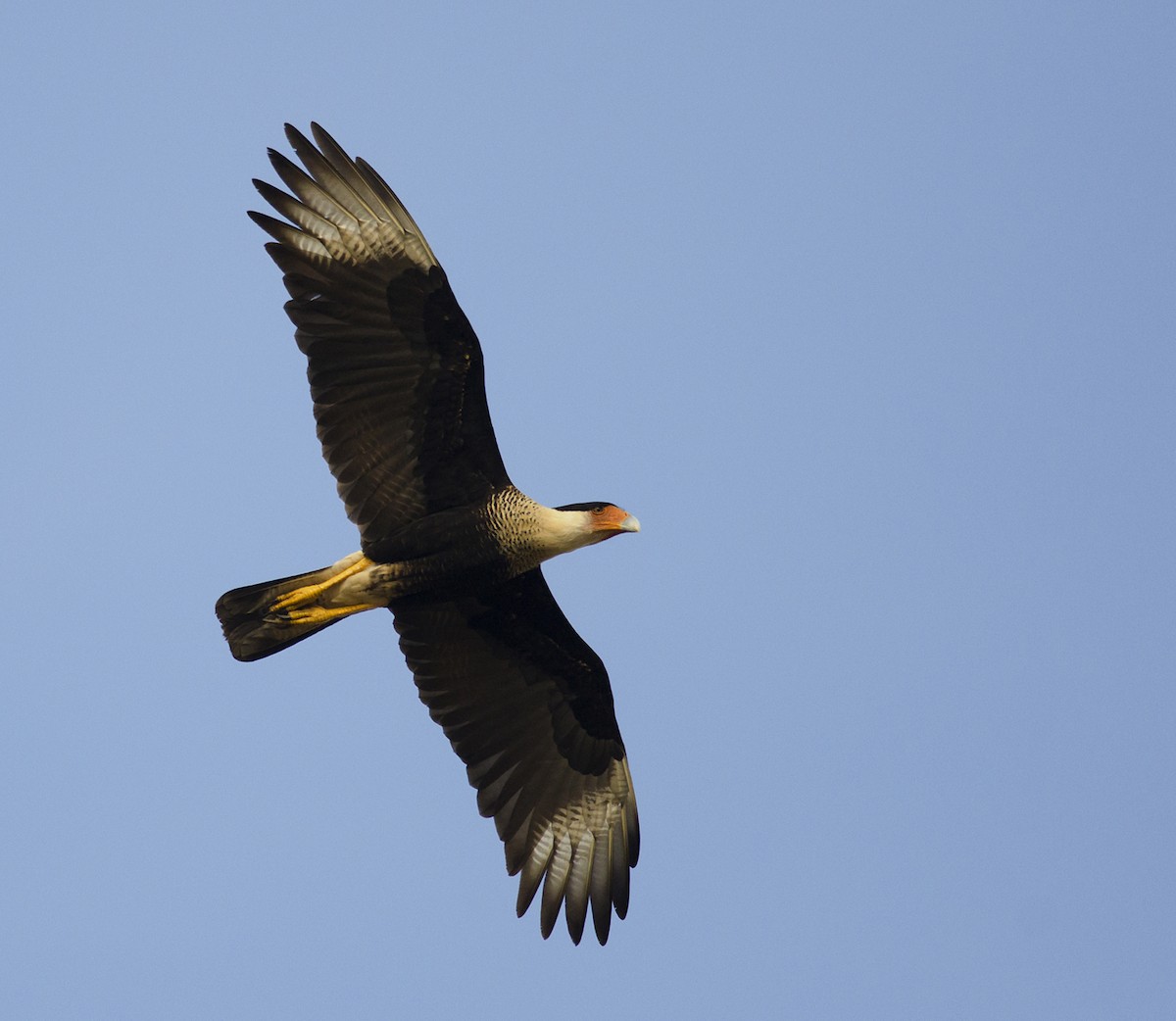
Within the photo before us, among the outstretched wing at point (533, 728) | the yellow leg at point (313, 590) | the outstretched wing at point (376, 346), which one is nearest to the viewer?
the outstretched wing at point (376, 346)

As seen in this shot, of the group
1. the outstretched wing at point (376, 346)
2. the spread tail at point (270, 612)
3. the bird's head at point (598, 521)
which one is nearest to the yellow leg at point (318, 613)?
the spread tail at point (270, 612)

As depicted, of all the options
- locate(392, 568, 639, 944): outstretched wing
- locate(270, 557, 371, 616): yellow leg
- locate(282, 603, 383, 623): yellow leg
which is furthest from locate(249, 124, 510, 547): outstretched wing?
locate(392, 568, 639, 944): outstretched wing

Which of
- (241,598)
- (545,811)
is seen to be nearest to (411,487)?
(241,598)

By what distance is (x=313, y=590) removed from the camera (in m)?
8.45

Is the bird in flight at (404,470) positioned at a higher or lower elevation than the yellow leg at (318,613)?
higher

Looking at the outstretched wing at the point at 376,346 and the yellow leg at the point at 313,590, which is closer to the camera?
the outstretched wing at the point at 376,346

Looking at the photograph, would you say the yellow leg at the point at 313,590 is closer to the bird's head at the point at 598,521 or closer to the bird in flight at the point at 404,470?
the bird in flight at the point at 404,470

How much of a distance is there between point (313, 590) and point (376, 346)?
1.37 metres

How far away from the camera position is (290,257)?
328 inches

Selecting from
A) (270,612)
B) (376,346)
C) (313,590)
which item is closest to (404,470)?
(376,346)

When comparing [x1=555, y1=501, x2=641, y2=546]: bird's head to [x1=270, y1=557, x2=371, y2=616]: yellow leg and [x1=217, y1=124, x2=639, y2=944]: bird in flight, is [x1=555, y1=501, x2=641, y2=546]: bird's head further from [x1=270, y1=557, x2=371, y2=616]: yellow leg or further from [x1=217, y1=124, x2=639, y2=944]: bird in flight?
[x1=270, y1=557, x2=371, y2=616]: yellow leg

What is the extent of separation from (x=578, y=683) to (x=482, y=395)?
6.01ft

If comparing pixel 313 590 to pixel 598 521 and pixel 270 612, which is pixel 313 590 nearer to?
pixel 270 612

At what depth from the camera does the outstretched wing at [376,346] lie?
8289mm
